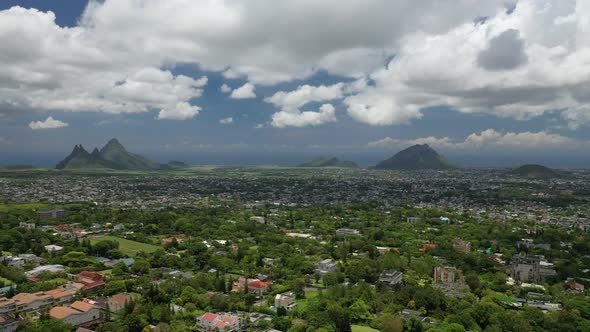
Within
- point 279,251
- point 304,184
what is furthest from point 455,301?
point 304,184

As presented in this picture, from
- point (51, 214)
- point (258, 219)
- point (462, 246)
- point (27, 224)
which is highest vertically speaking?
point (51, 214)

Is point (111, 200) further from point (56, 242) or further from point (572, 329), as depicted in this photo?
point (572, 329)

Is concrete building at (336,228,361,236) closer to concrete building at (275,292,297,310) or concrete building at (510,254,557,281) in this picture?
concrete building at (510,254,557,281)

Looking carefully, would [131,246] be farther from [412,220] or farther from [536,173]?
[536,173]

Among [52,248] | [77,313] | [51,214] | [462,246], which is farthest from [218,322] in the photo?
[51,214]

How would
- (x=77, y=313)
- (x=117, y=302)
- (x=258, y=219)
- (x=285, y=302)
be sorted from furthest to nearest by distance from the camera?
(x=258, y=219), (x=285, y=302), (x=117, y=302), (x=77, y=313)

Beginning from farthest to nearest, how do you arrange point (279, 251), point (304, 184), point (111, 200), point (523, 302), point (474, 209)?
point (304, 184) < point (111, 200) < point (474, 209) < point (279, 251) < point (523, 302)
